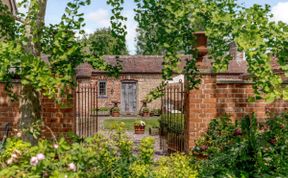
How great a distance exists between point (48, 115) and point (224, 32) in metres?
4.53

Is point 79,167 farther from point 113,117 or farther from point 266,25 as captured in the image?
point 113,117

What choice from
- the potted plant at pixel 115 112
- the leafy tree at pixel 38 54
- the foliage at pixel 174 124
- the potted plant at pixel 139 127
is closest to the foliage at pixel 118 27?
the leafy tree at pixel 38 54

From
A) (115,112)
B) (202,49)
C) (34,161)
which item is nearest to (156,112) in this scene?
(115,112)

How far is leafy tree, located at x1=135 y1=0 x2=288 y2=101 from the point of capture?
13.4ft

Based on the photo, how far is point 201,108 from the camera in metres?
8.62

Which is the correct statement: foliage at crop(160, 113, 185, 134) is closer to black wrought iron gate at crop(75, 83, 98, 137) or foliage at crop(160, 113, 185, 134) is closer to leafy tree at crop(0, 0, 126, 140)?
black wrought iron gate at crop(75, 83, 98, 137)

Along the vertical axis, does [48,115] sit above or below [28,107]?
below

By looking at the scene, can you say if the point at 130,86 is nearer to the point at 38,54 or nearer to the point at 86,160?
the point at 38,54

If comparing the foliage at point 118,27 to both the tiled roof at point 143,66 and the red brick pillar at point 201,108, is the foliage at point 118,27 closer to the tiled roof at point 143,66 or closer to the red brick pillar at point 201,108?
the red brick pillar at point 201,108

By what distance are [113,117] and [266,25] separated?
24.4 m

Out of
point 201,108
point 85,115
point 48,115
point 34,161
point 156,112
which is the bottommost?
point 156,112

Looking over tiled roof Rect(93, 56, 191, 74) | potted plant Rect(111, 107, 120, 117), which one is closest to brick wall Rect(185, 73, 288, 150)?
potted plant Rect(111, 107, 120, 117)

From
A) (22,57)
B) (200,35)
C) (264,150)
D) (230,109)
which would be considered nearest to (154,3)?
(22,57)

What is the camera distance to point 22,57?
14.3 ft
